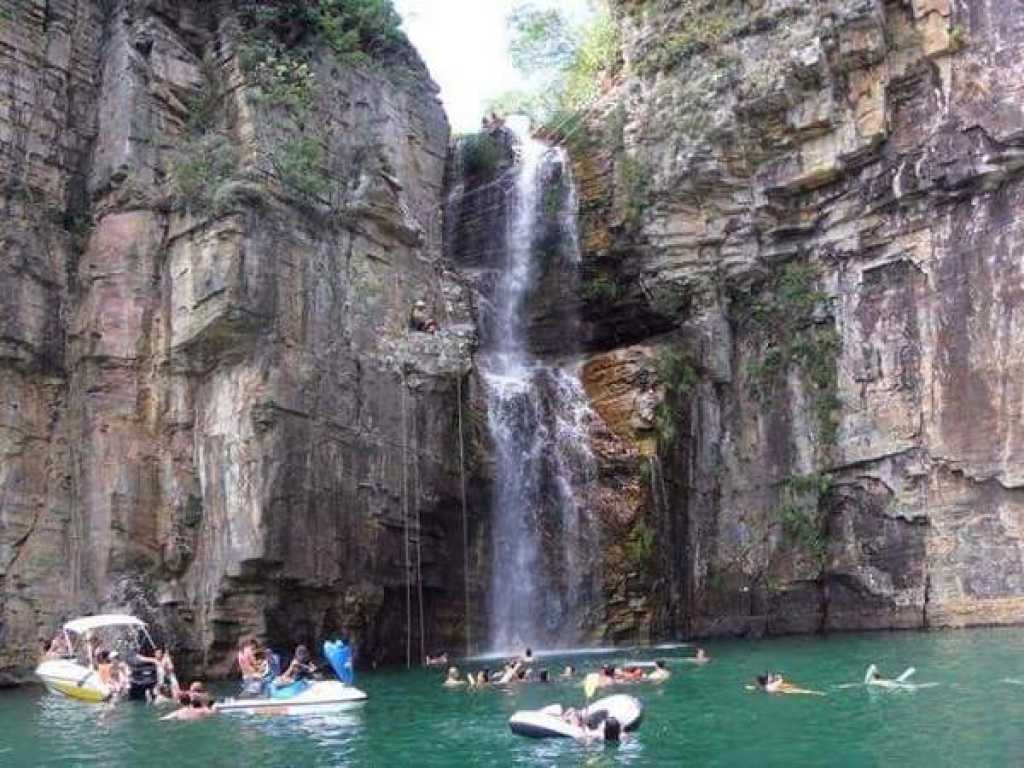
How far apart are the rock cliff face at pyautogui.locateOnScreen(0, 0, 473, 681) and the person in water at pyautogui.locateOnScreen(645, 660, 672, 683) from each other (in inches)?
269

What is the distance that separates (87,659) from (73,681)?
46.3 inches

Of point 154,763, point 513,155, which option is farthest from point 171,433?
point 513,155

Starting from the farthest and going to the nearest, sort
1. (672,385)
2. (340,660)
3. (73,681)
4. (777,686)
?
1. (672,385)
2. (73,681)
3. (340,660)
4. (777,686)

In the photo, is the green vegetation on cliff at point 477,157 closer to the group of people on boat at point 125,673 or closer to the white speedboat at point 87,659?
the white speedboat at point 87,659

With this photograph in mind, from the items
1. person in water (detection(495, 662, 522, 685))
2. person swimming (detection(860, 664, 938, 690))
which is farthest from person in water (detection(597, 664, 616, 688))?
person swimming (detection(860, 664, 938, 690))

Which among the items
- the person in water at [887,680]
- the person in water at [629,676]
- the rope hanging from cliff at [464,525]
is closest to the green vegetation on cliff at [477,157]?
the rope hanging from cliff at [464,525]

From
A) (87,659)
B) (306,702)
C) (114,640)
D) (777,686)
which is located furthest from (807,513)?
(87,659)

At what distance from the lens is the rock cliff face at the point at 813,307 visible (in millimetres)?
27938

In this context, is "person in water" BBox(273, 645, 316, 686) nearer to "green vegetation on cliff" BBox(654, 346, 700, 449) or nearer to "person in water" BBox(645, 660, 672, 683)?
"person in water" BBox(645, 660, 672, 683)

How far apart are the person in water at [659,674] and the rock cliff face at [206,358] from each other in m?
6.82

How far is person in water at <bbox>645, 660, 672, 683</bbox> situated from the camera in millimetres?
20859

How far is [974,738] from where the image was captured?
13.7 meters

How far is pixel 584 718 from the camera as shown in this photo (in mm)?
15047

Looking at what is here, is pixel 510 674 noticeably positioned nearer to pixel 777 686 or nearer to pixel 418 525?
pixel 777 686
